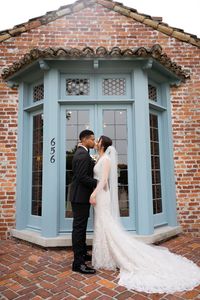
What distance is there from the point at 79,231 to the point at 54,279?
2.26 feet

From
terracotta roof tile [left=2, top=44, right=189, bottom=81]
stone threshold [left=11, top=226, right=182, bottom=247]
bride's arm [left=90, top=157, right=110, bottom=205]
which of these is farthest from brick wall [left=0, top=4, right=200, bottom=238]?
bride's arm [left=90, top=157, right=110, bottom=205]

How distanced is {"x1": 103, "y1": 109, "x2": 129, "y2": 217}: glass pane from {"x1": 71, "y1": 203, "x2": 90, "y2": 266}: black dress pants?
134 cm

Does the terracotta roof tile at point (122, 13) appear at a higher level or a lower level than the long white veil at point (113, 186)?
higher

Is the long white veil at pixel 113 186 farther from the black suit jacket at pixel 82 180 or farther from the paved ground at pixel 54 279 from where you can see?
the paved ground at pixel 54 279

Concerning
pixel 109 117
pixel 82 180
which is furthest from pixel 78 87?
pixel 82 180

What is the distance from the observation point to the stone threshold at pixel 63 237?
4.29 metres

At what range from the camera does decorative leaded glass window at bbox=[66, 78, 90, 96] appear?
4.93 metres

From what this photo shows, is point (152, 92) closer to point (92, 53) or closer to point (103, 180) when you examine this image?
point (92, 53)

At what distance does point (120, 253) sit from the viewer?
342 centimetres

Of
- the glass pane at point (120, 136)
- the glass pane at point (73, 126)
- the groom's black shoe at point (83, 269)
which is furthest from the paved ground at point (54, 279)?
the glass pane at point (73, 126)

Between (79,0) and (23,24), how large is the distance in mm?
1461

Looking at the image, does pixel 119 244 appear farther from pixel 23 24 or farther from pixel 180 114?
pixel 23 24

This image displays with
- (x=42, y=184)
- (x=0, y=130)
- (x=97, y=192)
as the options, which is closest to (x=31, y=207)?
(x=42, y=184)

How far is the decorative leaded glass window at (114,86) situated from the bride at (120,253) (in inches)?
62.5
